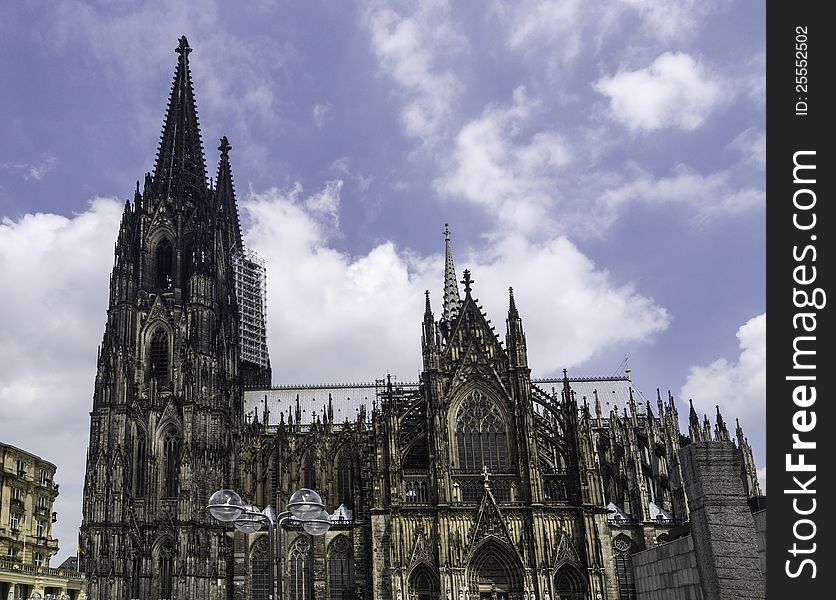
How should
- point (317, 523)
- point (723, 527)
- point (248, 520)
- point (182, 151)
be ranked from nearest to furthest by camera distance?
point (723, 527) < point (317, 523) < point (248, 520) < point (182, 151)

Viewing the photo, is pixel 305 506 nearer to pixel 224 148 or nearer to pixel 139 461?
pixel 139 461

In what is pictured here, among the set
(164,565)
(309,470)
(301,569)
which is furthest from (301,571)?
(164,565)

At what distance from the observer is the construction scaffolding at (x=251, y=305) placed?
78.3 metres

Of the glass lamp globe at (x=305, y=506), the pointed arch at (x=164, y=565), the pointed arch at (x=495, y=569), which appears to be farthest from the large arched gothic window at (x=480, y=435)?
the glass lamp globe at (x=305, y=506)

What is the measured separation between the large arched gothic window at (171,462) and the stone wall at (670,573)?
42139 mm

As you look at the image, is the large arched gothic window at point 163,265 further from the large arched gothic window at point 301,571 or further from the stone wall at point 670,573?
the stone wall at point 670,573

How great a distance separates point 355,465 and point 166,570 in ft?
48.5

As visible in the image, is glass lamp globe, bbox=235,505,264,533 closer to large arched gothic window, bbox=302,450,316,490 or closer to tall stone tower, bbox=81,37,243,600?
tall stone tower, bbox=81,37,243,600

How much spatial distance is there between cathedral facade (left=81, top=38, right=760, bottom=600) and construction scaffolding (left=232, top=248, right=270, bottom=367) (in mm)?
14301

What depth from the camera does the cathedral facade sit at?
48344 mm

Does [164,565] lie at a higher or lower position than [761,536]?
lower

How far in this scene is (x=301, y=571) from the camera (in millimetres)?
52500
